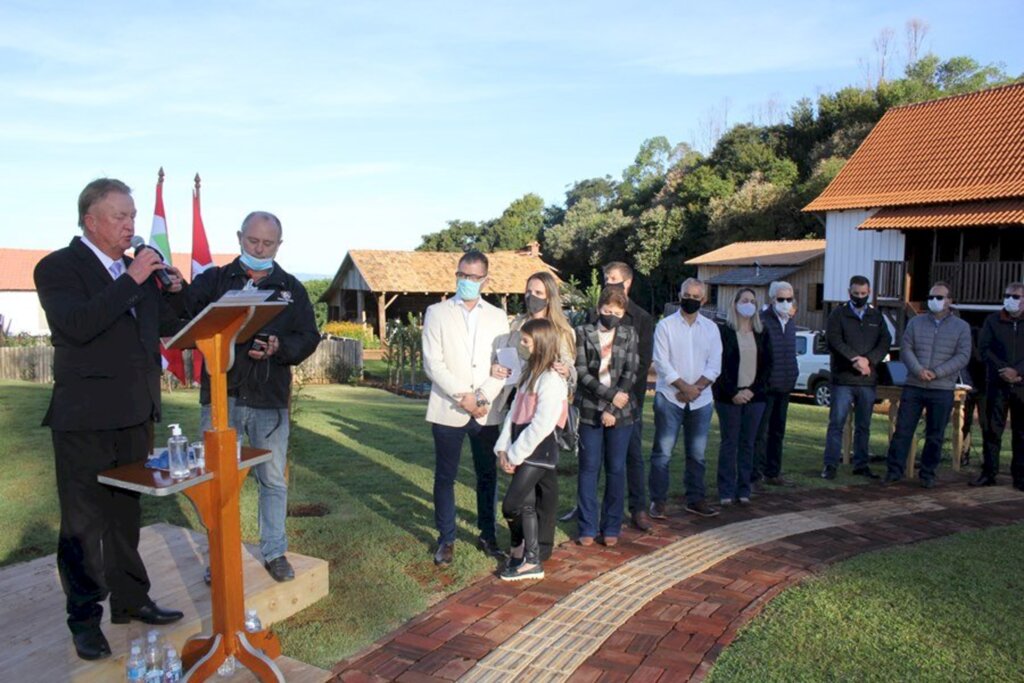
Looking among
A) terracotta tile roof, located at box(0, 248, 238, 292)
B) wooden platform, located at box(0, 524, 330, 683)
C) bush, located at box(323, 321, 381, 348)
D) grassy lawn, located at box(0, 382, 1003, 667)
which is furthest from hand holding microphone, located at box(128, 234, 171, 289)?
terracotta tile roof, located at box(0, 248, 238, 292)

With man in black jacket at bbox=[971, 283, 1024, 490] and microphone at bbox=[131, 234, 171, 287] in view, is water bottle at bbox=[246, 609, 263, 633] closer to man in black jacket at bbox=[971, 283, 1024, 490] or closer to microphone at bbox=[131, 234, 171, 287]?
microphone at bbox=[131, 234, 171, 287]

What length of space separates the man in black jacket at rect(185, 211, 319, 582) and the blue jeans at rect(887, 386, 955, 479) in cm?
600

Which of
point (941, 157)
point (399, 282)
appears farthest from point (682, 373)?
point (399, 282)

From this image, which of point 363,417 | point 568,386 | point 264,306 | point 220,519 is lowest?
point 363,417

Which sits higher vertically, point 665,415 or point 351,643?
point 665,415

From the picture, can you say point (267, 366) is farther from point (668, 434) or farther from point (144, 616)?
point (668, 434)

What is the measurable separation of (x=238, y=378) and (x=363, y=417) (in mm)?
7834

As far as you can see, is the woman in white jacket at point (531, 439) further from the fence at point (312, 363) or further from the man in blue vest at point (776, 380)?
the fence at point (312, 363)

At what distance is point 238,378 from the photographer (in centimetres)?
404

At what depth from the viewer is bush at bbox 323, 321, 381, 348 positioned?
1351 inches

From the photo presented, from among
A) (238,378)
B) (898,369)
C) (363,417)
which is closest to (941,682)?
(238,378)

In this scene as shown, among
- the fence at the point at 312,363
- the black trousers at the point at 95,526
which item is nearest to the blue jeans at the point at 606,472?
the black trousers at the point at 95,526

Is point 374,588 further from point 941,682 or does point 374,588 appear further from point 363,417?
point 363,417

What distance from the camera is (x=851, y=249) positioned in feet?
85.0
